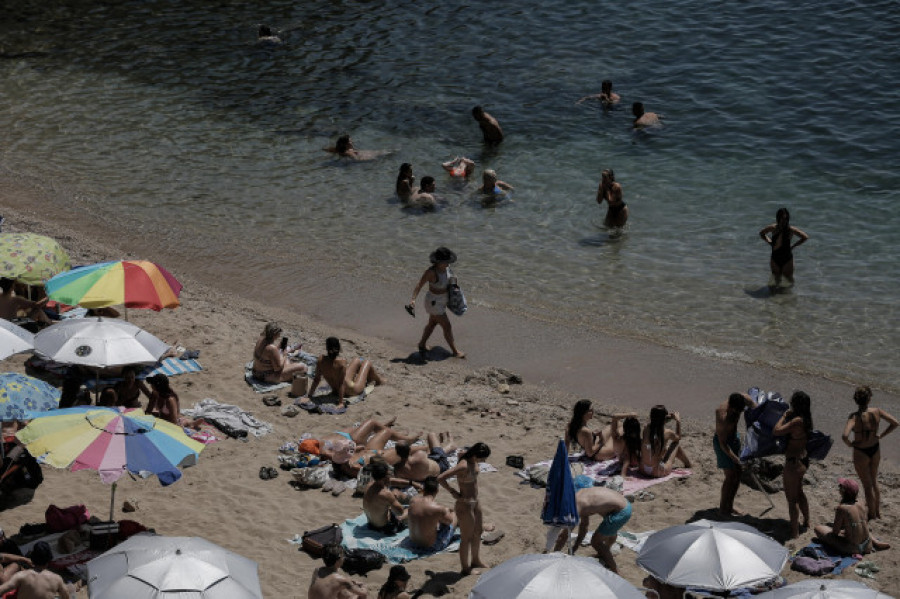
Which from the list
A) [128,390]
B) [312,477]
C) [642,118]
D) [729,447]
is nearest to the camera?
[729,447]

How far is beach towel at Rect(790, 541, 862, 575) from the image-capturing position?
32.6ft

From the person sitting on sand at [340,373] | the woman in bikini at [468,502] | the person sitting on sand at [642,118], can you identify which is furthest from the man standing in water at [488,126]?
the woman in bikini at [468,502]

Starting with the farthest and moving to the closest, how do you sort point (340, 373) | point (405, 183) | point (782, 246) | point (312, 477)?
point (405, 183) → point (782, 246) → point (340, 373) → point (312, 477)

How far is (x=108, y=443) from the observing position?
8945 mm

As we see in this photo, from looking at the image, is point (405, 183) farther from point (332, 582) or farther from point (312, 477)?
point (332, 582)

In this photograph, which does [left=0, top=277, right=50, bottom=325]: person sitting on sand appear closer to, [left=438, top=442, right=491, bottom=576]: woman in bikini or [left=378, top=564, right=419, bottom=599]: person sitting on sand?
[left=438, top=442, right=491, bottom=576]: woman in bikini

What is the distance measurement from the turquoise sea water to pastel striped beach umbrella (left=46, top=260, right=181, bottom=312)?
459 cm

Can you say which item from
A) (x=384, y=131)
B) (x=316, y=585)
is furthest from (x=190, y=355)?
(x=384, y=131)

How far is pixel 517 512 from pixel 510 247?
25.1ft

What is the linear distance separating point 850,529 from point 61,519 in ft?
23.7

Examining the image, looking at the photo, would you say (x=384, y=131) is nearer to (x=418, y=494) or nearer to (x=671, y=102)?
(x=671, y=102)

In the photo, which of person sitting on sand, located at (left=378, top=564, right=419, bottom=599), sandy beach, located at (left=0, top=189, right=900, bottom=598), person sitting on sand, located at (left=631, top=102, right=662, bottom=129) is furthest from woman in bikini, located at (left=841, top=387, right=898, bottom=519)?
person sitting on sand, located at (left=631, top=102, right=662, bottom=129)

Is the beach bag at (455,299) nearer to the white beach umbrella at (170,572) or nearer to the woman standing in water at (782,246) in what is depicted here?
the woman standing in water at (782,246)

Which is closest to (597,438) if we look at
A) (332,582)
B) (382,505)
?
(382,505)
